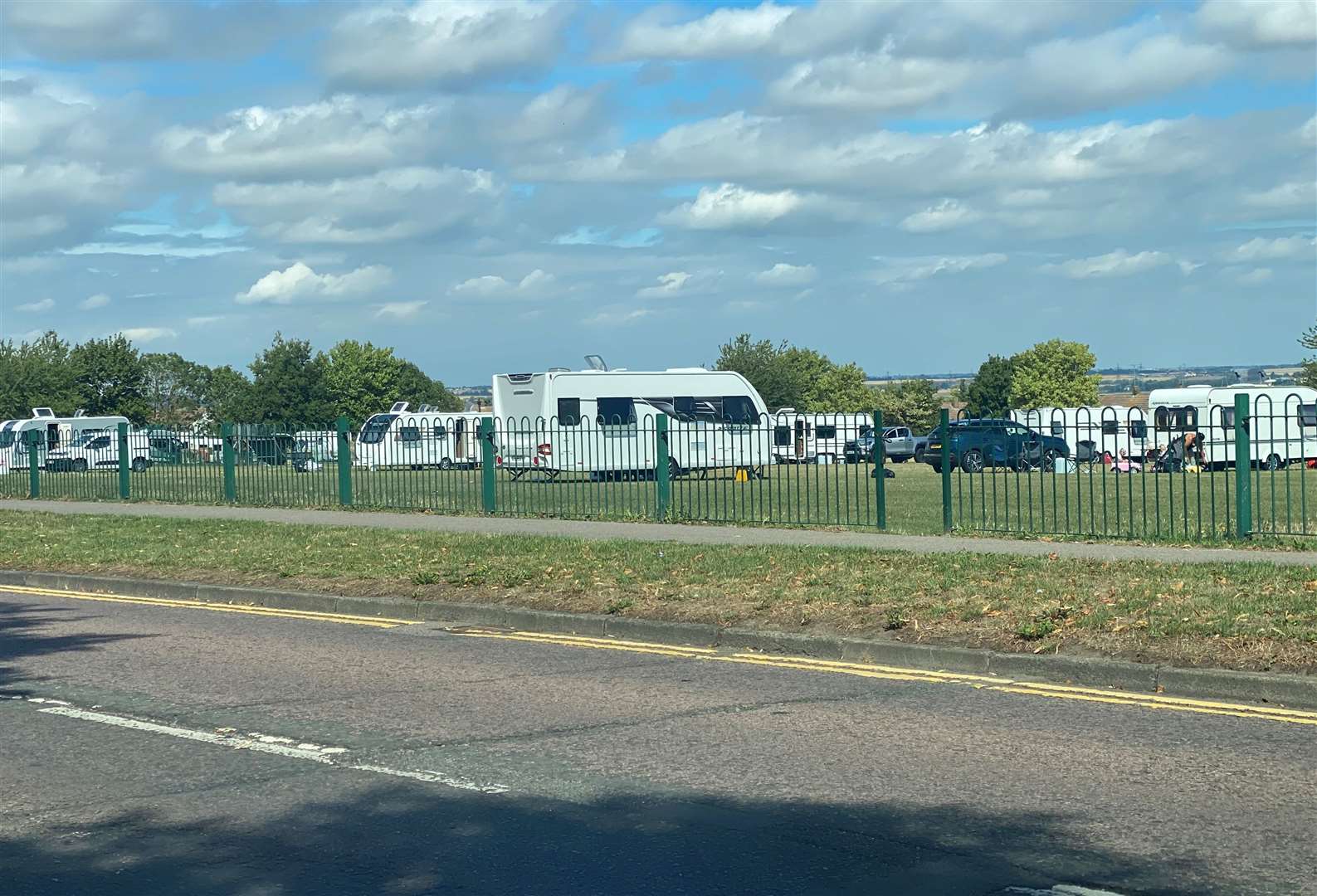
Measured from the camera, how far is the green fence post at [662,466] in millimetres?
19406

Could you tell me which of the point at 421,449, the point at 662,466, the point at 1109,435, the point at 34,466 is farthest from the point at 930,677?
the point at 34,466

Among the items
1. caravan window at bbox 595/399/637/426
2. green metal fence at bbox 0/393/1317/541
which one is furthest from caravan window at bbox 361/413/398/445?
caravan window at bbox 595/399/637/426

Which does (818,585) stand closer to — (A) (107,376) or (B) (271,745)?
(B) (271,745)

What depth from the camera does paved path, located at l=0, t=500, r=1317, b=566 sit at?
14.2 meters

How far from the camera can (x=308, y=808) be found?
241 inches

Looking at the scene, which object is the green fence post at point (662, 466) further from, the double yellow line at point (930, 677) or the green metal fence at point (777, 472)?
the double yellow line at point (930, 677)

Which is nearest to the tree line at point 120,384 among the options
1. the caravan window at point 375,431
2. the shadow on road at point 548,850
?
the caravan window at point 375,431

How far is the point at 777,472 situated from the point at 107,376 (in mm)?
75804

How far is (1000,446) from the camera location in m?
18.4

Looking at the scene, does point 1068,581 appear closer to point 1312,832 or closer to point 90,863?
point 1312,832

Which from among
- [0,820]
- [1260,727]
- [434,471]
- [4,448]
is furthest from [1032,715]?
[4,448]

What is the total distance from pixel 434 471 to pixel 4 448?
515 inches

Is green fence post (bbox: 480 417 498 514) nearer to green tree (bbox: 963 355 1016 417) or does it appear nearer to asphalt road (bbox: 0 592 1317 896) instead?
asphalt road (bbox: 0 592 1317 896)

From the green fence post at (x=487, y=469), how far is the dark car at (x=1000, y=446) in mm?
6402
